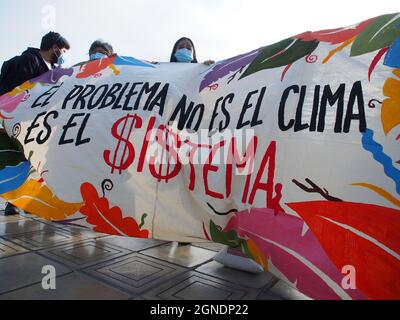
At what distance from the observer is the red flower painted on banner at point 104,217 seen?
159 cm

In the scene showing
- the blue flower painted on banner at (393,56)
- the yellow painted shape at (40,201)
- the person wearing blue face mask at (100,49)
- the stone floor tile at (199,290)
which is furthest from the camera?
the person wearing blue face mask at (100,49)

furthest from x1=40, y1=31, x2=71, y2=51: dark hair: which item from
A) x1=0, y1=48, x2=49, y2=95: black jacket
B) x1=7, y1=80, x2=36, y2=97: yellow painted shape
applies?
x1=7, y1=80, x2=36, y2=97: yellow painted shape

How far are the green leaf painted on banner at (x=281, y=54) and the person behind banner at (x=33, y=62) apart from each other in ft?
6.54

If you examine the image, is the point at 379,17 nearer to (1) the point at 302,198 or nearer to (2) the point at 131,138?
(1) the point at 302,198

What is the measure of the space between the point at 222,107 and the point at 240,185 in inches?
16.4

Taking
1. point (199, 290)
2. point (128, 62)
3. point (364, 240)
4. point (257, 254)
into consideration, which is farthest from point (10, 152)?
point (364, 240)

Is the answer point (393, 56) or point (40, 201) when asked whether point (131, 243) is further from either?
point (393, 56)

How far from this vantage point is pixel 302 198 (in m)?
1.17

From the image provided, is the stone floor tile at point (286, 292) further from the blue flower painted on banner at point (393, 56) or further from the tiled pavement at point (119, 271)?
the blue flower painted on banner at point (393, 56)

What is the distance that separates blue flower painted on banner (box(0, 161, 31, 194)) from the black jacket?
964 mm

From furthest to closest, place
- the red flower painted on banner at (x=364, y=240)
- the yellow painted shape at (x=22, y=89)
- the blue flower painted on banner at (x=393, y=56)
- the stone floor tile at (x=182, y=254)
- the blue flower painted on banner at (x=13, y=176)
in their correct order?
the yellow painted shape at (x=22, y=89), the stone floor tile at (x=182, y=254), the blue flower painted on banner at (x=13, y=176), the blue flower painted on banner at (x=393, y=56), the red flower painted on banner at (x=364, y=240)

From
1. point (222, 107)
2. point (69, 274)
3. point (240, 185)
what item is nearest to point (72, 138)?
point (69, 274)

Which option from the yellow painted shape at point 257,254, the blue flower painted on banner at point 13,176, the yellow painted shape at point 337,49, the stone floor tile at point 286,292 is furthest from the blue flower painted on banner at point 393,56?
the blue flower painted on banner at point 13,176

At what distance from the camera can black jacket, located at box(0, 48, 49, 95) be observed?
8.28 feet
